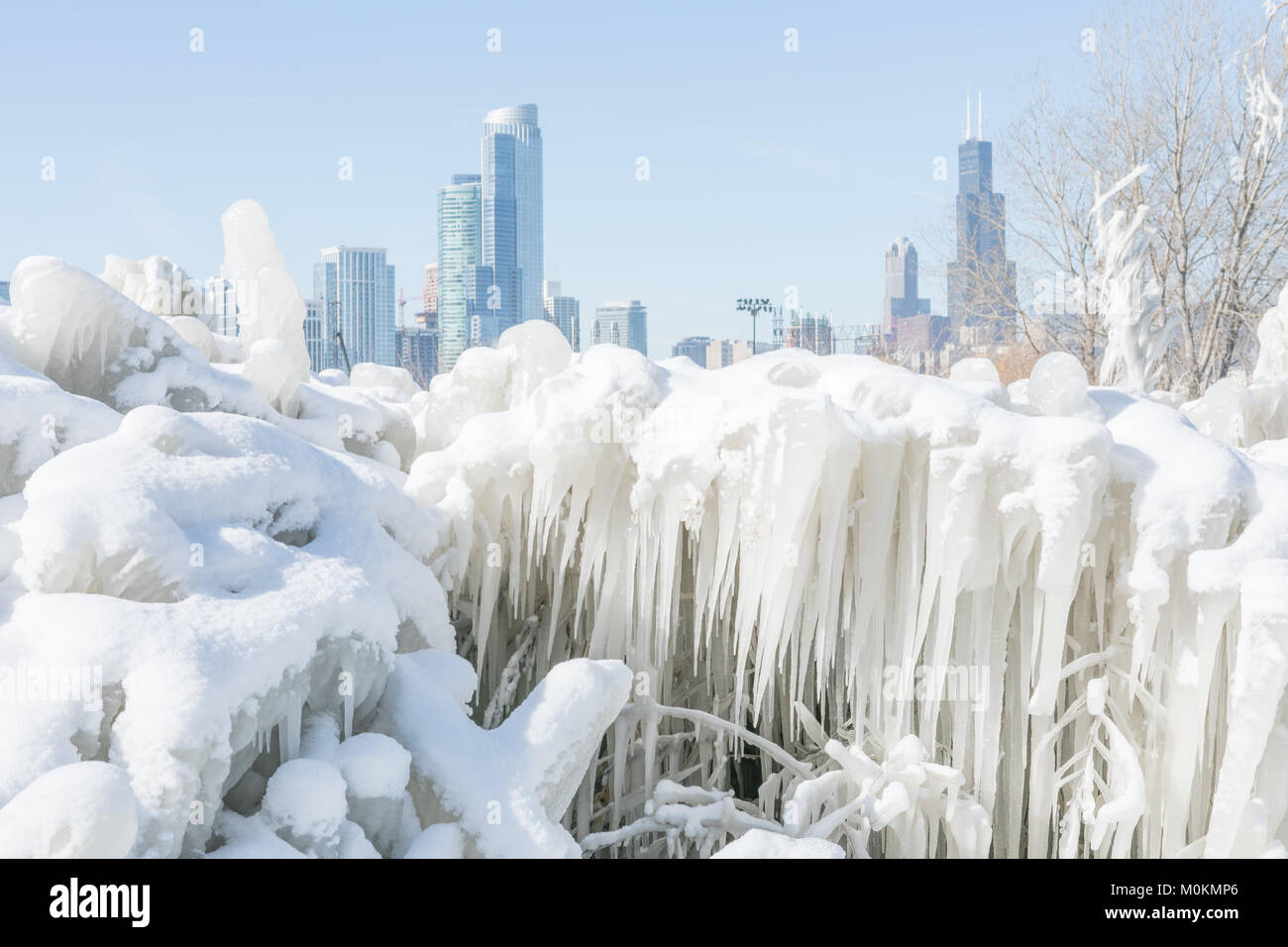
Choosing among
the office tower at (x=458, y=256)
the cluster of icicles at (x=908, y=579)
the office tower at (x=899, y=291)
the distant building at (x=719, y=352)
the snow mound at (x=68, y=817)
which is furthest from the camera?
the office tower at (x=899, y=291)

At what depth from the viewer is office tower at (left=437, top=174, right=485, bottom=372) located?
10988 centimetres

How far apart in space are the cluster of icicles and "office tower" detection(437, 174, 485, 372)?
94.1m

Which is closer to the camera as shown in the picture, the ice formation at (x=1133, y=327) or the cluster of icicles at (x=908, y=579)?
the cluster of icicles at (x=908, y=579)

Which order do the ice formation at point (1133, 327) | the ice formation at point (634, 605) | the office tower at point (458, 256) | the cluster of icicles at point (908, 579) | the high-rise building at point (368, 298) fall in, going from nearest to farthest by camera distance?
the ice formation at point (634, 605)
the cluster of icicles at point (908, 579)
the ice formation at point (1133, 327)
the high-rise building at point (368, 298)
the office tower at point (458, 256)

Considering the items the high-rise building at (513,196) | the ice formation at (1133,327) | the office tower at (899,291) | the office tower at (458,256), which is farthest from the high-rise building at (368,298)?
the ice formation at (1133,327)

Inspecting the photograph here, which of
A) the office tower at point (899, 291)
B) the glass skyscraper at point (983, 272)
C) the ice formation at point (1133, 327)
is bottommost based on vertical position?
the ice formation at point (1133, 327)

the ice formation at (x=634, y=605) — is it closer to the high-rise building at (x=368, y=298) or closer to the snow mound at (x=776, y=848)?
the snow mound at (x=776, y=848)

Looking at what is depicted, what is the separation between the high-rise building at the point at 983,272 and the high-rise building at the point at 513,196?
408 ft

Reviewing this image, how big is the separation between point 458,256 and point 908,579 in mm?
132803

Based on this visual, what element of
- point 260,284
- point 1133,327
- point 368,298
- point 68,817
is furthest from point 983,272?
point 368,298

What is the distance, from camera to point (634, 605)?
4398mm

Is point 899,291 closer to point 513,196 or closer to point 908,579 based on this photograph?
point 513,196

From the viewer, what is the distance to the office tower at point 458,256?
360 feet
